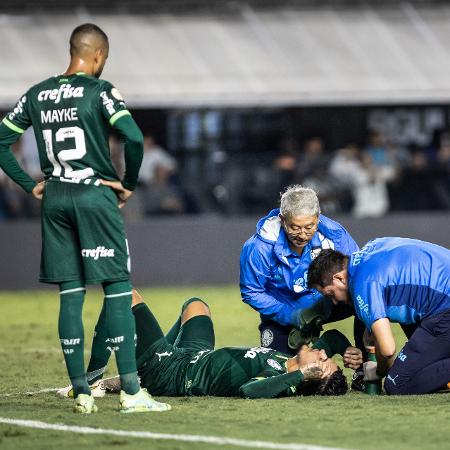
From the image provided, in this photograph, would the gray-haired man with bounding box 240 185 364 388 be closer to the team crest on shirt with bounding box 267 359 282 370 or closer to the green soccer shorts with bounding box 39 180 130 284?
the team crest on shirt with bounding box 267 359 282 370

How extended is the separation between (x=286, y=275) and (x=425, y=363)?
1470 millimetres

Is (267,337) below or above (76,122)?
below

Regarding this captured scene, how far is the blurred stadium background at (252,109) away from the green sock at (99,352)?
10262mm

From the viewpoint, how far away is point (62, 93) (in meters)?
7.31

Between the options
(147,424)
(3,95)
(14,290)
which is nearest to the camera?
(147,424)

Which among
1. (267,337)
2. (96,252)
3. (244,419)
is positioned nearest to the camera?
(244,419)

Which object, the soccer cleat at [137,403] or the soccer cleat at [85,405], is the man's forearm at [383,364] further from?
the soccer cleat at [85,405]

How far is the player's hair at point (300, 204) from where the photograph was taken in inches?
343

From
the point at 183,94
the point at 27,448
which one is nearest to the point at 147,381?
the point at 27,448

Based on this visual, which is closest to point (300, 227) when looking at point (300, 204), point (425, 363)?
point (300, 204)

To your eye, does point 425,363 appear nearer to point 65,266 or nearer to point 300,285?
point 300,285

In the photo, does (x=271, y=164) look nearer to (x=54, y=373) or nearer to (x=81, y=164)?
(x=54, y=373)

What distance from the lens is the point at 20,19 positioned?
20.7 m

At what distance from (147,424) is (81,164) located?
1.54 meters
